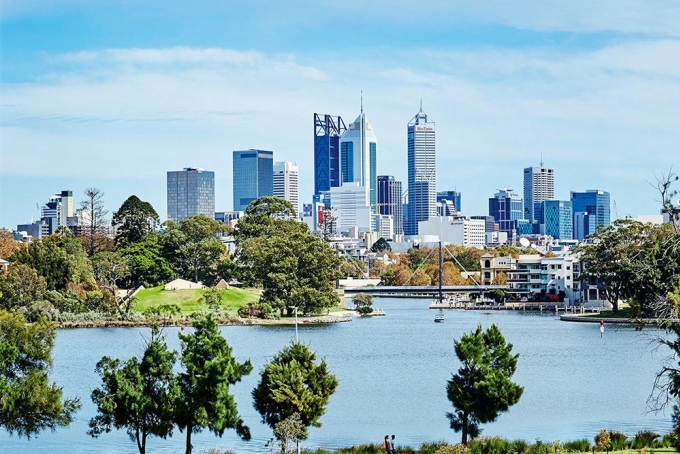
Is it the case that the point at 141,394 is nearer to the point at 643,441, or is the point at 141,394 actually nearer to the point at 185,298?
the point at 643,441

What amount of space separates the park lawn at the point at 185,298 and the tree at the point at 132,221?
57.0 ft

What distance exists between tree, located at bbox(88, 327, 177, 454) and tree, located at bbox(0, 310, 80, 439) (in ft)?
3.99

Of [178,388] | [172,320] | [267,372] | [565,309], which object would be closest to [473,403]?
[267,372]

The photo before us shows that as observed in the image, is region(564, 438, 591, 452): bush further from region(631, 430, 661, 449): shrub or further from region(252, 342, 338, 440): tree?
region(252, 342, 338, 440): tree

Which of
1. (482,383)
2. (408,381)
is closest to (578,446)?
(482,383)

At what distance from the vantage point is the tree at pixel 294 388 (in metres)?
28.1

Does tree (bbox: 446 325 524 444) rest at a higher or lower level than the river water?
higher

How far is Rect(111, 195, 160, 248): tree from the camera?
107 metres

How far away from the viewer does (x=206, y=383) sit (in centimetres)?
2738

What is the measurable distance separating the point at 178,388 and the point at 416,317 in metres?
72.5

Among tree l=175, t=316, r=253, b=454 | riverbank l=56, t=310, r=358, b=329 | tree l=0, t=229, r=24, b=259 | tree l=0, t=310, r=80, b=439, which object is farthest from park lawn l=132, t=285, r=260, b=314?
tree l=175, t=316, r=253, b=454

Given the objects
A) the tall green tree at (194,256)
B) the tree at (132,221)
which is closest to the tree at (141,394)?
the tall green tree at (194,256)

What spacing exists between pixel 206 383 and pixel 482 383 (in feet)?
22.4

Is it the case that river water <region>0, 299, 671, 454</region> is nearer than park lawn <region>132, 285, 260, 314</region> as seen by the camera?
Yes
